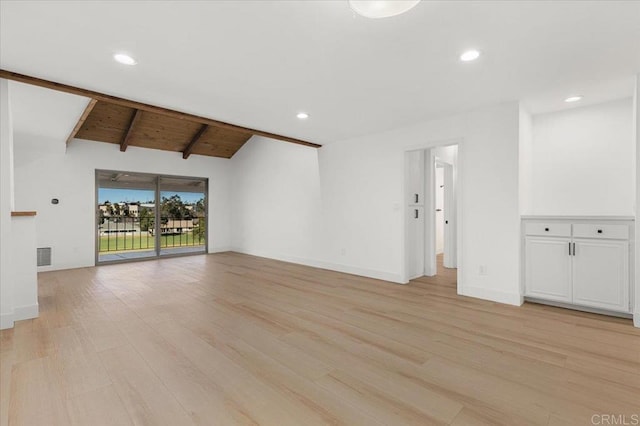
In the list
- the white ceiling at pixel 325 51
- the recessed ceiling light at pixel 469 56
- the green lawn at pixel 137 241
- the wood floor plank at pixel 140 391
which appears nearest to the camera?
the wood floor plank at pixel 140 391

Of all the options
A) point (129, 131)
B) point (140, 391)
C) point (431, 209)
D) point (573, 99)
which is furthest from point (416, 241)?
point (129, 131)

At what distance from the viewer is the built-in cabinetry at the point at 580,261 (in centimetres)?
304

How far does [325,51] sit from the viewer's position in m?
2.42

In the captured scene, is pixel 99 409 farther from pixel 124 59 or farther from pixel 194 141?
pixel 194 141

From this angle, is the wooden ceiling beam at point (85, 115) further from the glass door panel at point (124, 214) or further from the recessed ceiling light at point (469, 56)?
the recessed ceiling light at point (469, 56)

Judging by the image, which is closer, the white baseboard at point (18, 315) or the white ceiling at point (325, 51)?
the white ceiling at point (325, 51)

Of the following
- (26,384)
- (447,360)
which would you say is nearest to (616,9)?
(447,360)

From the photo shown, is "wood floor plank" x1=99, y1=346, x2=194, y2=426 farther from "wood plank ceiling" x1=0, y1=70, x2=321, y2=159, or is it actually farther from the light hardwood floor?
"wood plank ceiling" x1=0, y1=70, x2=321, y2=159

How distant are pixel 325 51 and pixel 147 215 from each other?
6.70 metres

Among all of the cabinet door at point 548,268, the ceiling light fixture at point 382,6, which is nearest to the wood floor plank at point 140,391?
the ceiling light fixture at point 382,6

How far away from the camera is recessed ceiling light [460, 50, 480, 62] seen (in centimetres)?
243

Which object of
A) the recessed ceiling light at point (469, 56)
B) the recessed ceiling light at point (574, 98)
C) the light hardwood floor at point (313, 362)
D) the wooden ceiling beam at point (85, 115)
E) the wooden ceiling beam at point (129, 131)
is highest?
the wooden ceiling beam at point (129, 131)

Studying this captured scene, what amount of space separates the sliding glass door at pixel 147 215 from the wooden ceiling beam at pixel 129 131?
65 centimetres

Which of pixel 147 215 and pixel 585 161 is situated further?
pixel 147 215
